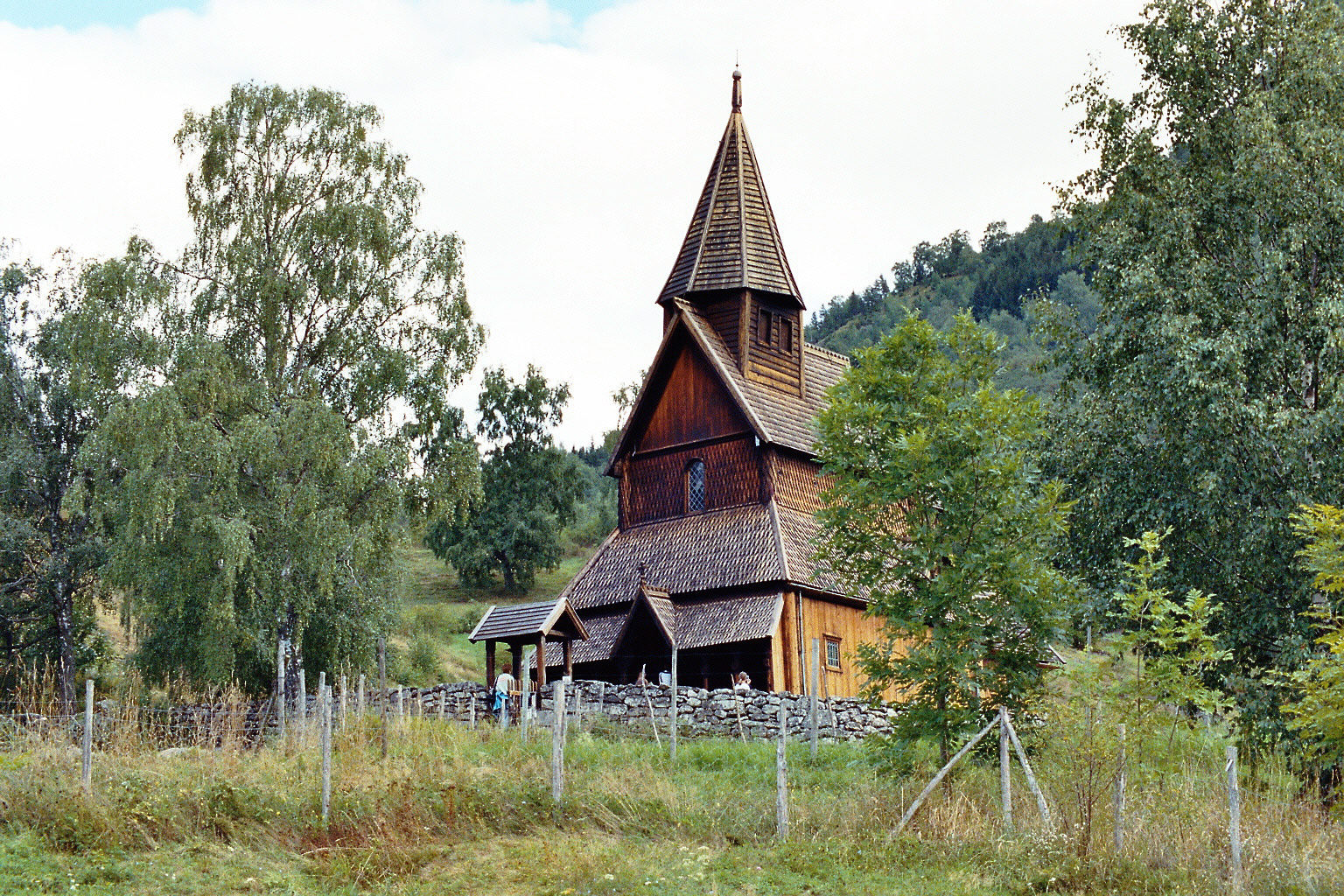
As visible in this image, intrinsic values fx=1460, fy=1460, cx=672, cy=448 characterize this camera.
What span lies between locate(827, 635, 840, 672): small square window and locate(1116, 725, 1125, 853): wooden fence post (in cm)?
1665

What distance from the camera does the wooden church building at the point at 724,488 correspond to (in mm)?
32250

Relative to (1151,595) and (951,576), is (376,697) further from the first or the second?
(1151,595)

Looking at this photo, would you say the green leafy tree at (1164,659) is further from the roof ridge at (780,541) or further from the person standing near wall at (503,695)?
the roof ridge at (780,541)

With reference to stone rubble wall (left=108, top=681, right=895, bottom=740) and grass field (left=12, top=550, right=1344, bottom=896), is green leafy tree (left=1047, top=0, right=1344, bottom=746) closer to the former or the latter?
grass field (left=12, top=550, right=1344, bottom=896)

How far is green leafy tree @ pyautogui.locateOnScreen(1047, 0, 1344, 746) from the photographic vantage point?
23.6 meters

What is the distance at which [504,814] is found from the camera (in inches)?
735

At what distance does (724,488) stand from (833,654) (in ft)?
15.7

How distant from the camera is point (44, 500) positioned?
126 ft

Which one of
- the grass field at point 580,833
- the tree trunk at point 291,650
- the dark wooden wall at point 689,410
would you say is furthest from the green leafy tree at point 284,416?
the grass field at point 580,833

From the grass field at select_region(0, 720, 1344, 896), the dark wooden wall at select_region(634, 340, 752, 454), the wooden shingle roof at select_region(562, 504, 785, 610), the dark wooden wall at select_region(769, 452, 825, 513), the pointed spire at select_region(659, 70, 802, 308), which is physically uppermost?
the pointed spire at select_region(659, 70, 802, 308)

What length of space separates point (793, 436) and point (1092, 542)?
10.5 metres

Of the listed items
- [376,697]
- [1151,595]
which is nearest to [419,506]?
[376,697]

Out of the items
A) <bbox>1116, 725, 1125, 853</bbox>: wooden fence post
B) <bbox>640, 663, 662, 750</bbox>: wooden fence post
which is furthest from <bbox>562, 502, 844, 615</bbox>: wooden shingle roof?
<bbox>1116, 725, 1125, 853</bbox>: wooden fence post

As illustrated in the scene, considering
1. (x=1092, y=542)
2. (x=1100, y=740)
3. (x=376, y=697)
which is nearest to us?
(x=1100, y=740)
